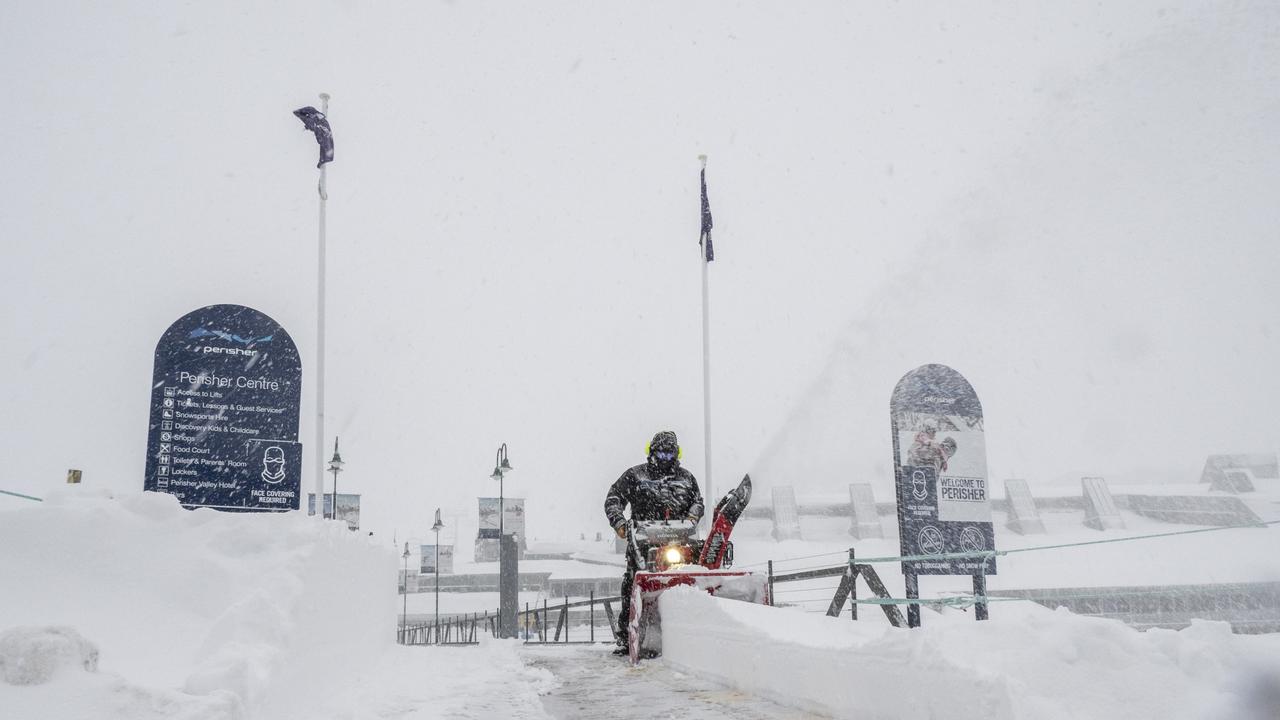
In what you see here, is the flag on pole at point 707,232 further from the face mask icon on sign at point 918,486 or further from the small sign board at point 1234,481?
the small sign board at point 1234,481

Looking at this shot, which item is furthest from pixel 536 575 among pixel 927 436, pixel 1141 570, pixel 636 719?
pixel 636 719

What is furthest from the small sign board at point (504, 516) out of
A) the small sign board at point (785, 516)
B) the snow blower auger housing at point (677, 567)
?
the snow blower auger housing at point (677, 567)

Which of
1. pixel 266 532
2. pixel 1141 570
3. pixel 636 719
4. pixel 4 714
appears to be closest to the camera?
pixel 4 714

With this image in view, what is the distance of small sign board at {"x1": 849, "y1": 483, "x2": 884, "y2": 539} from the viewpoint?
41.0 m

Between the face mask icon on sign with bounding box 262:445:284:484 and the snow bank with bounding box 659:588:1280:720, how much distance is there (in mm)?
7056

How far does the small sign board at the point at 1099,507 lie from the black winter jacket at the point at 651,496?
123 ft

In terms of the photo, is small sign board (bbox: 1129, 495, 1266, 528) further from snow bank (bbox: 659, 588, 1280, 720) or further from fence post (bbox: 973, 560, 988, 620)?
snow bank (bbox: 659, 588, 1280, 720)

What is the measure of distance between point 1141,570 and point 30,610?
4005 cm

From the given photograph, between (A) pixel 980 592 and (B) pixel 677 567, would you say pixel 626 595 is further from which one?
(A) pixel 980 592

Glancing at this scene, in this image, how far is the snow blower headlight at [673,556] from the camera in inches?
363

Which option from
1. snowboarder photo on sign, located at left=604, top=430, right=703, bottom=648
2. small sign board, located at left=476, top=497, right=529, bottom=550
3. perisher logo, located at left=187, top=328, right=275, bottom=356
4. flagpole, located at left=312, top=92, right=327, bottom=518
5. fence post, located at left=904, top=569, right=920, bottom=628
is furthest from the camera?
small sign board, located at left=476, top=497, right=529, bottom=550

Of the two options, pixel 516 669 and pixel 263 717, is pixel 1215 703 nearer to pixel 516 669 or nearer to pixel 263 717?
pixel 263 717

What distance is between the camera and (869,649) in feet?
15.3

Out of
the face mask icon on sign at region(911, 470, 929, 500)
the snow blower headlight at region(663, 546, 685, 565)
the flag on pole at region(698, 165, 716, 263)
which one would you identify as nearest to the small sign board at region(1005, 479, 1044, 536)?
the flag on pole at region(698, 165, 716, 263)
